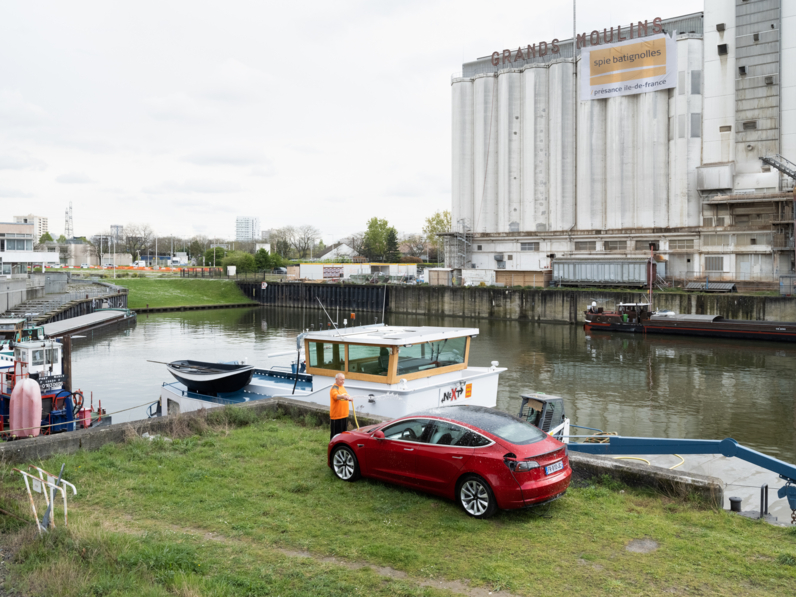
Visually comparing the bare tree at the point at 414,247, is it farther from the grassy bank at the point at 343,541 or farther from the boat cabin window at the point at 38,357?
the grassy bank at the point at 343,541

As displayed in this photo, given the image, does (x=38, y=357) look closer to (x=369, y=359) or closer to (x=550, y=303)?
(x=369, y=359)

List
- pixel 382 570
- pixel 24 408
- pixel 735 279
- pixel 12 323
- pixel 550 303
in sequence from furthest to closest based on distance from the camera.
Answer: pixel 550 303 < pixel 735 279 < pixel 12 323 < pixel 24 408 < pixel 382 570

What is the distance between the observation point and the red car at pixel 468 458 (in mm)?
8883

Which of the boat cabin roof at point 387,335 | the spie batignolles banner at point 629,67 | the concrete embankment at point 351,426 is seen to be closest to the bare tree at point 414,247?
the spie batignolles banner at point 629,67

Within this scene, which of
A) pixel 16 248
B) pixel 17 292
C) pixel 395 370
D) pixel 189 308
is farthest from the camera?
pixel 189 308

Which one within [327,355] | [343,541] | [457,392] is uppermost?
[327,355]

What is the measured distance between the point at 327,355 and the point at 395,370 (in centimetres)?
247

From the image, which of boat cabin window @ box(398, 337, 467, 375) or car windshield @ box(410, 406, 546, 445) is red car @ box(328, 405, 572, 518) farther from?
boat cabin window @ box(398, 337, 467, 375)

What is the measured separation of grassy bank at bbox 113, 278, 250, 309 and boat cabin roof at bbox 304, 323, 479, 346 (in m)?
69.2

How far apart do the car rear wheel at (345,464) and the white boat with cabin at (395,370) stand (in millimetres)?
5494

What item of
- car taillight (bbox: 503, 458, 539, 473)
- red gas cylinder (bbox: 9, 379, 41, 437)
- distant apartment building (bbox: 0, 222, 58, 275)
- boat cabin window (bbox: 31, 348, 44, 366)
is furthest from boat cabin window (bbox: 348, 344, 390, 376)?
distant apartment building (bbox: 0, 222, 58, 275)

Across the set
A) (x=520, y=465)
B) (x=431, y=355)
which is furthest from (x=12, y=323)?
(x=520, y=465)

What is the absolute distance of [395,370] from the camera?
665 inches

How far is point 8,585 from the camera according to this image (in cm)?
716
